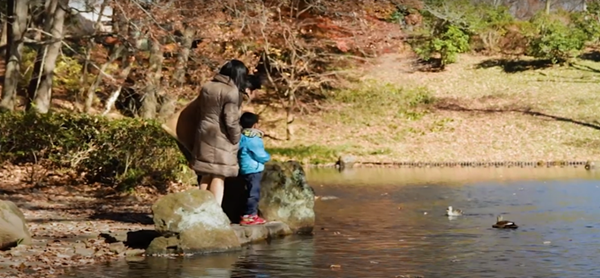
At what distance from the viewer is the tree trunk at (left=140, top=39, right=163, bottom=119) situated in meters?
22.4

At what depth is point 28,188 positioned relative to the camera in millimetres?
12336

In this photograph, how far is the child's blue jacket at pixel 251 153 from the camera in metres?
9.22

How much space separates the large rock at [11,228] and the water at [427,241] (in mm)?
926

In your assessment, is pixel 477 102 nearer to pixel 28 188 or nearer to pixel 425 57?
pixel 425 57

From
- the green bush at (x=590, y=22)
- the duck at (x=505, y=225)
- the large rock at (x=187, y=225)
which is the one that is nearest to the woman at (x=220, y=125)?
the large rock at (x=187, y=225)

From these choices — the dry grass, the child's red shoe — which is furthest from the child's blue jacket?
the dry grass

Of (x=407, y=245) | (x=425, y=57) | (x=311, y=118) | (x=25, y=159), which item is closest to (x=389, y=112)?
(x=311, y=118)

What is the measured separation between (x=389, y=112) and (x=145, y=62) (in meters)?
7.73

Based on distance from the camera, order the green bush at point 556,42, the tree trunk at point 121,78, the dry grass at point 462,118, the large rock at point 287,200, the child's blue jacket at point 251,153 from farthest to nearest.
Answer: the green bush at point 556,42 < the tree trunk at point 121,78 < the dry grass at point 462,118 < the large rock at point 287,200 < the child's blue jacket at point 251,153

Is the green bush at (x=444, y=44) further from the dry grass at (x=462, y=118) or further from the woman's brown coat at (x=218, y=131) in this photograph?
the woman's brown coat at (x=218, y=131)

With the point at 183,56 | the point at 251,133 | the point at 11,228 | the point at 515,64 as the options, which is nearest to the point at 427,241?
the point at 251,133

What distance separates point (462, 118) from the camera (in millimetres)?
27547

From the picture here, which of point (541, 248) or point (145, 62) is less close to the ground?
point (145, 62)

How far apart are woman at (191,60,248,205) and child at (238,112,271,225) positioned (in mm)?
310
